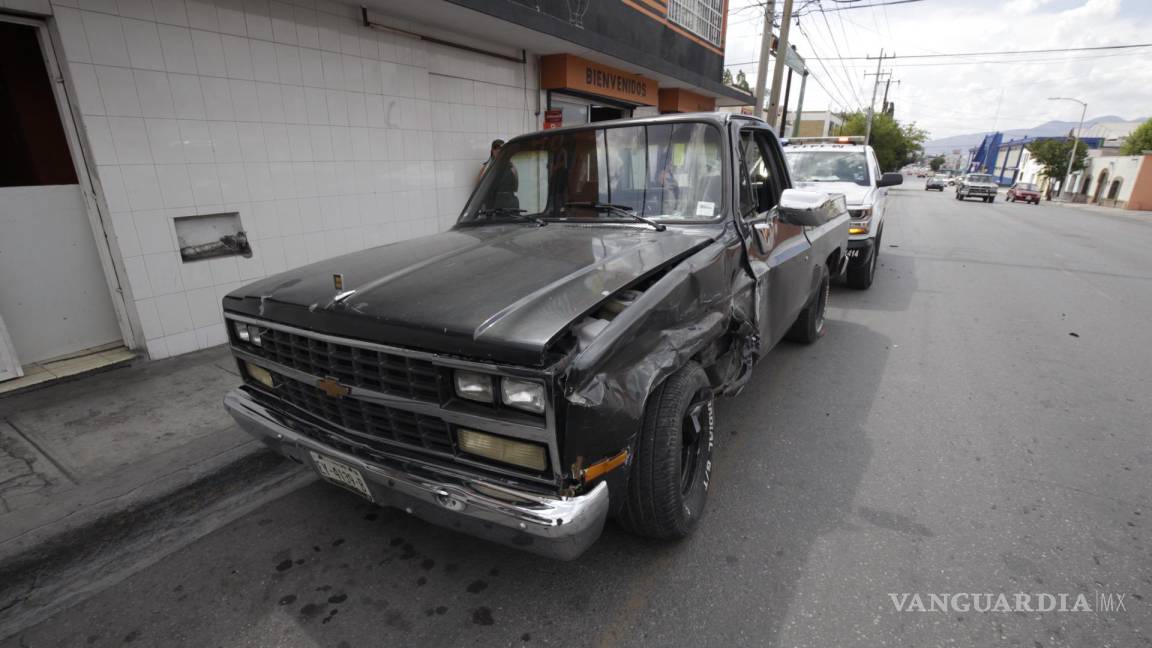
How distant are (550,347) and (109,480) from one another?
286 cm

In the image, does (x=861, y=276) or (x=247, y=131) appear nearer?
(x=247, y=131)

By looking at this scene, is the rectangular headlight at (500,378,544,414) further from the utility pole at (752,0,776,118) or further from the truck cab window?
the utility pole at (752,0,776,118)

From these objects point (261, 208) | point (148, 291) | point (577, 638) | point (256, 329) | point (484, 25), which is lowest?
point (577, 638)

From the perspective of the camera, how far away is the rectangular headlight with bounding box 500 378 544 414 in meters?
1.77

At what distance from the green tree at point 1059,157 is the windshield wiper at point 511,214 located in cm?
5690

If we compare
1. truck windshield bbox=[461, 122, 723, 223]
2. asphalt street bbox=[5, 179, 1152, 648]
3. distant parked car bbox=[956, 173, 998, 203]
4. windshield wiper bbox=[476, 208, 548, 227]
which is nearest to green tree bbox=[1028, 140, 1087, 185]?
distant parked car bbox=[956, 173, 998, 203]

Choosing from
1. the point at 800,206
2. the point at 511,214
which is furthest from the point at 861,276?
the point at 511,214

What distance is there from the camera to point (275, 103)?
5.14 metres

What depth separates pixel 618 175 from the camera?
3.22 meters

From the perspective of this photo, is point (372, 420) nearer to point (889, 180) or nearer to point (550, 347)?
point (550, 347)

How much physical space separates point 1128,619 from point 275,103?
6693mm

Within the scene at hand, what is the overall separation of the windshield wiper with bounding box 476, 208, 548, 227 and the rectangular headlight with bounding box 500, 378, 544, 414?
167cm

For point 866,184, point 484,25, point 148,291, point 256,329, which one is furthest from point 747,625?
point 866,184

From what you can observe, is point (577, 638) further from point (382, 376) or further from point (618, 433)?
point (382, 376)
